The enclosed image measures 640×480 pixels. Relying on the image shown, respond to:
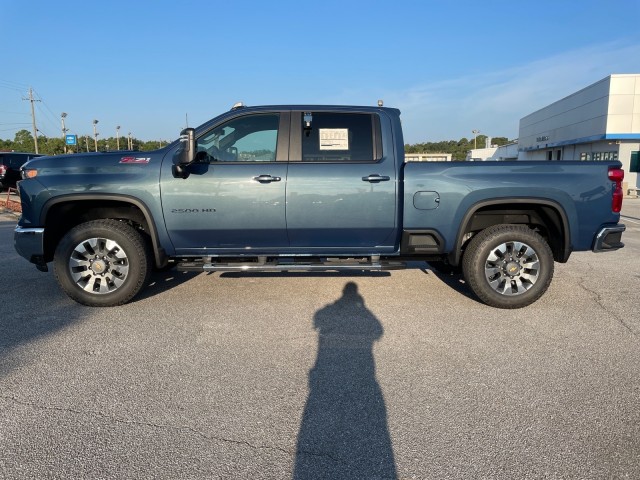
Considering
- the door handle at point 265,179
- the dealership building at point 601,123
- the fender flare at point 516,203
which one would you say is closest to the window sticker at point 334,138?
the door handle at point 265,179

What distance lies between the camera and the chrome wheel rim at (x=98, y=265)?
451cm

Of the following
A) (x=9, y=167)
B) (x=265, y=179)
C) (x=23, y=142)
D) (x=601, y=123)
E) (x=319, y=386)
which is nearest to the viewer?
(x=319, y=386)

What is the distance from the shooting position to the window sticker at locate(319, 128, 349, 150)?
459 centimetres

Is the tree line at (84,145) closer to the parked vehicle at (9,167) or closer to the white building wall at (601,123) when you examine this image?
the white building wall at (601,123)

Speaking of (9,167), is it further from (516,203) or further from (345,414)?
(345,414)

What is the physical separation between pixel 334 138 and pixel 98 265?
110 inches

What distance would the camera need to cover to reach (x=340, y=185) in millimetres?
4406

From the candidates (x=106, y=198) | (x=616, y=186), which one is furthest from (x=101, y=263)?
(x=616, y=186)

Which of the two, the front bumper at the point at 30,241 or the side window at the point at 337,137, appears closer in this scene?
the front bumper at the point at 30,241

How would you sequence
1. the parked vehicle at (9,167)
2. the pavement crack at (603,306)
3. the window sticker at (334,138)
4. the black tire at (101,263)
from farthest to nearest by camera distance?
the parked vehicle at (9,167)
the window sticker at (334,138)
the black tire at (101,263)
the pavement crack at (603,306)

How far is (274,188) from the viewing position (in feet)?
14.4

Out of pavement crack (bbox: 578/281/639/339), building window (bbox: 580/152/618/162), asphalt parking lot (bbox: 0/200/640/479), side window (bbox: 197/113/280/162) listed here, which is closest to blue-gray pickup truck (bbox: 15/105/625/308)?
side window (bbox: 197/113/280/162)

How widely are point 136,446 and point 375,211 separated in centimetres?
297

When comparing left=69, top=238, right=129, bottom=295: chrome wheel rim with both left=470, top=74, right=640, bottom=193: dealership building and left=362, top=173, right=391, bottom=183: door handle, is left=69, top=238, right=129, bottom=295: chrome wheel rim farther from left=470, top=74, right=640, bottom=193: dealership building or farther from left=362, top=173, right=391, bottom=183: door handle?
left=470, top=74, right=640, bottom=193: dealership building
